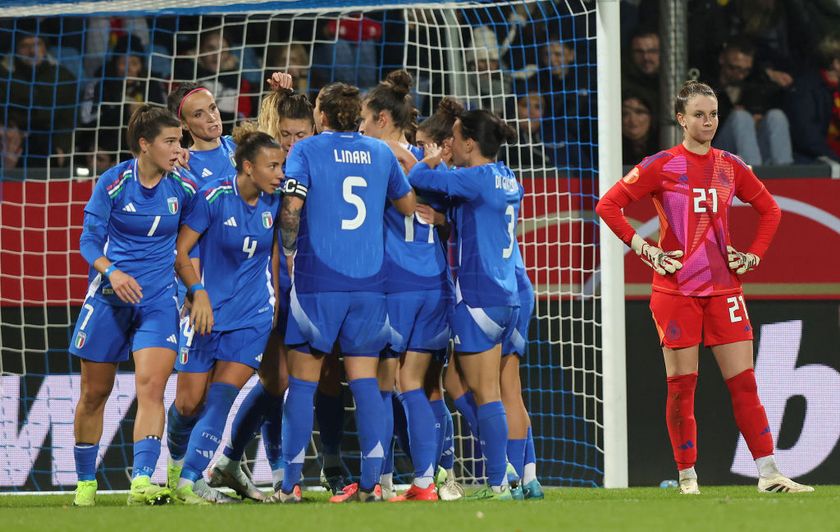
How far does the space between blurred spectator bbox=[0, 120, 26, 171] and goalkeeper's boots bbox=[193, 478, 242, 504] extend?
153 inches

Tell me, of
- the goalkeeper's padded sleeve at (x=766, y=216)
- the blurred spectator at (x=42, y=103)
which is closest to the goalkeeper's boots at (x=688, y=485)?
the goalkeeper's padded sleeve at (x=766, y=216)

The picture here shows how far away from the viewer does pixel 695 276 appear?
22.3 ft

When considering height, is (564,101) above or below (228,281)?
above

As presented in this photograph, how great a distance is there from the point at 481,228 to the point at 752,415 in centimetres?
165

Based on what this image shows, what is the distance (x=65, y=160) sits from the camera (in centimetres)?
1005

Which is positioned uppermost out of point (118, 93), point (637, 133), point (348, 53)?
point (348, 53)

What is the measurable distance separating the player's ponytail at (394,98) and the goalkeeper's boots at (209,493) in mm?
2034

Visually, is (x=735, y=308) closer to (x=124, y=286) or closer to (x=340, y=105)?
(x=340, y=105)

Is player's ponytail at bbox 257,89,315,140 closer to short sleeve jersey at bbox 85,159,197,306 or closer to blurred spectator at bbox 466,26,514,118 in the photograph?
short sleeve jersey at bbox 85,159,197,306

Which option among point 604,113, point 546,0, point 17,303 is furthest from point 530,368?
point 17,303

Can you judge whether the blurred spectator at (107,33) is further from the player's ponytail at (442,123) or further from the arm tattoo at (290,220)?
the arm tattoo at (290,220)

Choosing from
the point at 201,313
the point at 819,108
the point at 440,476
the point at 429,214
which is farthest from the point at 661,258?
the point at 819,108

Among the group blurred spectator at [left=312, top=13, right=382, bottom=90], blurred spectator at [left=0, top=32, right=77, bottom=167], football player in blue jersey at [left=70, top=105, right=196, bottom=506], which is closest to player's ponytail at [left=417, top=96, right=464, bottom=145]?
football player in blue jersey at [left=70, top=105, right=196, bottom=506]

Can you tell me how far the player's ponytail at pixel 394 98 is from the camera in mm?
6871
